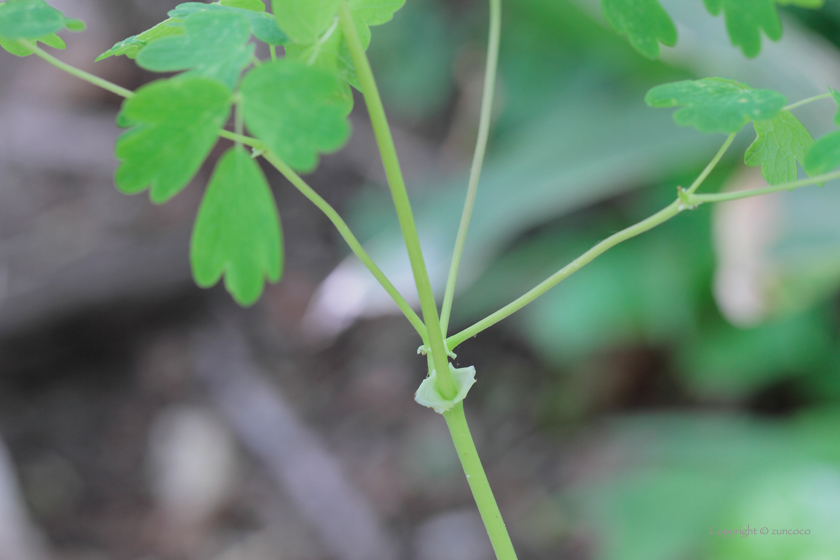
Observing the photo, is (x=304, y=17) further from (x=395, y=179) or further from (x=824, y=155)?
(x=824, y=155)

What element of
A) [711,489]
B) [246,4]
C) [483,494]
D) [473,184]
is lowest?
[483,494]

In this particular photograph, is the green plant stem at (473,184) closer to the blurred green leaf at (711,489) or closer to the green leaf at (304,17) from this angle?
the green leaf at (304,17)

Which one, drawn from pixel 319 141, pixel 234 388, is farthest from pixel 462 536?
pixel 319 141

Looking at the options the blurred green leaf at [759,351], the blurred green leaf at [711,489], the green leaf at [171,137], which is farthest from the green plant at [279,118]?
the blurred green leaf at [759,351]

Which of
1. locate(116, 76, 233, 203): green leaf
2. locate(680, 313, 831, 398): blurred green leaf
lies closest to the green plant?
locate(116, 76, 233, 203): green leaf

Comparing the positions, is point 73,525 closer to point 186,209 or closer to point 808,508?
point 186,209

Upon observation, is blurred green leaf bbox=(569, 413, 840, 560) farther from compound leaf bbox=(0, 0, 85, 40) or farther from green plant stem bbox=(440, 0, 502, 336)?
compound leaf bbox=(0, 0, 85, 40)

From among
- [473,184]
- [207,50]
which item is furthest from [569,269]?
[207,50]
